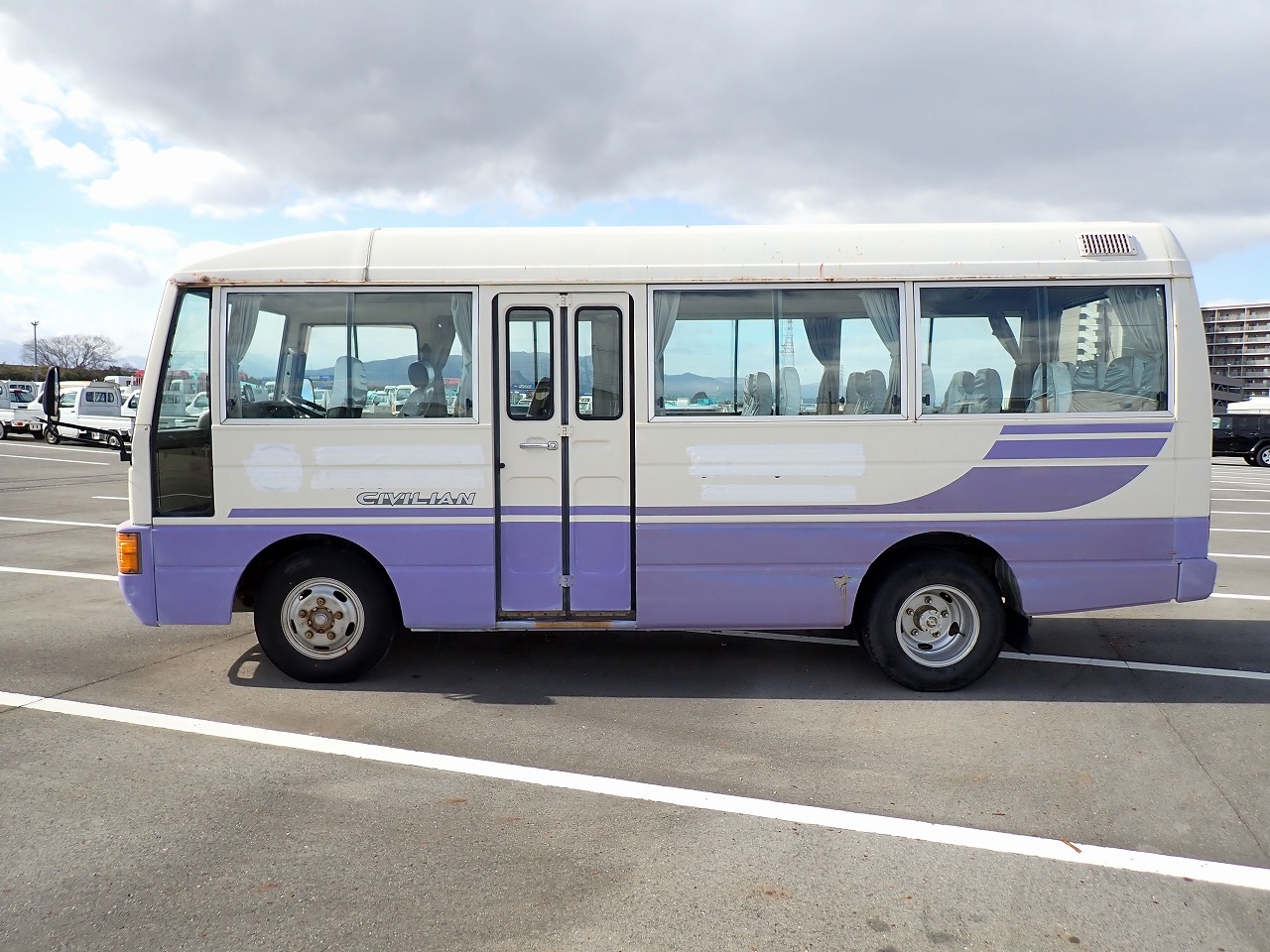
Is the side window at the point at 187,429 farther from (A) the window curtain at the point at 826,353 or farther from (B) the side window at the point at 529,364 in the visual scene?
(A) the window curtain at the point at 826,353

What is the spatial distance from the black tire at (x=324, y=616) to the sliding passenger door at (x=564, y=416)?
97 cm

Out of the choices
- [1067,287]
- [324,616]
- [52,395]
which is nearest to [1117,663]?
[1067,287]

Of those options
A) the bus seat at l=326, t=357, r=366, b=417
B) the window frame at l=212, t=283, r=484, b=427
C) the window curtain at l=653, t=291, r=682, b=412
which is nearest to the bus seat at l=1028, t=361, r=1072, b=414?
the window curtain at l=653, t=291, r=682, b=412

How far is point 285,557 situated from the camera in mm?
6031

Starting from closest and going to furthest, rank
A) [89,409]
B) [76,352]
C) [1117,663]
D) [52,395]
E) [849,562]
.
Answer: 1. [849,562]
2. [52,395]
3. [1117,663]
4. [89,409]
5. [76,352]

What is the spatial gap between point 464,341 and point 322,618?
2.02m

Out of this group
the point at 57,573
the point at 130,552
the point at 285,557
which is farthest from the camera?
the point at 57,573

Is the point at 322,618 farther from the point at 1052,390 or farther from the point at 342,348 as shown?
the point at 1052,390

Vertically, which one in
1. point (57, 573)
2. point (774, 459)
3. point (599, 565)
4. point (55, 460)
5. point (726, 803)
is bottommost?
point (726, 803)

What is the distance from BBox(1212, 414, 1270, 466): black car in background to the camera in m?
30.5

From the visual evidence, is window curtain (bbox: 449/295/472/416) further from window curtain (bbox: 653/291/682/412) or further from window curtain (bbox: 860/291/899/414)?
window curtain (bbox: 860/291/899/414)

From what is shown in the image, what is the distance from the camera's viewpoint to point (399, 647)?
694 centimetres

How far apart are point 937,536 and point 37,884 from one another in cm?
511

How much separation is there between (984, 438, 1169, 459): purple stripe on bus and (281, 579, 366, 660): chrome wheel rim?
4212 mm
